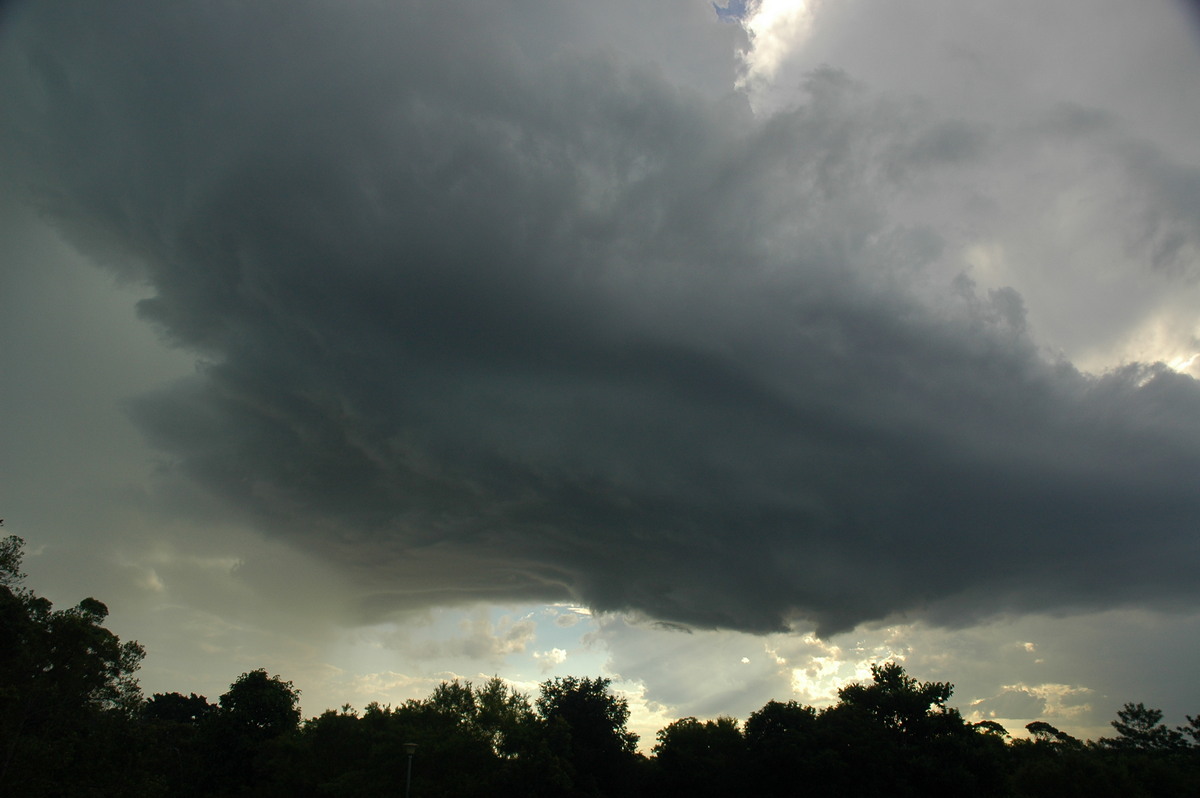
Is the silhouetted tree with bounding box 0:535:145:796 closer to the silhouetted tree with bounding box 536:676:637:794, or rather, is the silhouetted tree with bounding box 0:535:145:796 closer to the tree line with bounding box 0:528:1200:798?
the tree line with bounding box 0:528:1200:798

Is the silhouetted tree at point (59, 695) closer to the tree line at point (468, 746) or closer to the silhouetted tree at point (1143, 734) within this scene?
the tree line at point (468, 746)

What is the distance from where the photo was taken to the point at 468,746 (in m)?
56.2

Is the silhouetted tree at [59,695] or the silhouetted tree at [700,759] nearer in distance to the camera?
the silhouetted tree at [59,695]

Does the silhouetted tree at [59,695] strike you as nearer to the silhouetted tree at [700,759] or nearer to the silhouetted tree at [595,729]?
the silhouetted tree at [595,729]

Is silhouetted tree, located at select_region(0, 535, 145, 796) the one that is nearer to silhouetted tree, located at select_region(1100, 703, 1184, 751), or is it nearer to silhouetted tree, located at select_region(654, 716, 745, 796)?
silhouetted tree, located at select_region(654, 716, 745, 796)

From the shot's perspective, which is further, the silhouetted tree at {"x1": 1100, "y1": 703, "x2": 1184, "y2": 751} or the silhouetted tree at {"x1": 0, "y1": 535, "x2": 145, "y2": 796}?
the silhouetted tree at {"x1": 1100, "y1": 703, "x2": 1184, "y2": 751}

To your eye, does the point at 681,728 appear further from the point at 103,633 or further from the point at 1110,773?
the point at 103,633

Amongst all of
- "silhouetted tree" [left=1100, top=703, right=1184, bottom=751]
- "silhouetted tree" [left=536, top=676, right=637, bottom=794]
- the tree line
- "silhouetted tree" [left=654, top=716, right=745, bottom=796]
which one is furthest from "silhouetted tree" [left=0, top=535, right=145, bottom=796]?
"silhouetted tree" [left=1100, top=703, right=1184, bottom=751]

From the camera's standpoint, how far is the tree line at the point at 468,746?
35.6 m

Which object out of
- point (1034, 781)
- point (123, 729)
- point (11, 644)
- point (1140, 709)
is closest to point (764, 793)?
point (1034, 781)

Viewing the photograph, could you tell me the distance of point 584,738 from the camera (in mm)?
68562

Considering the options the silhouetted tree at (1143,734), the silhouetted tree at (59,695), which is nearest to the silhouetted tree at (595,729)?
the silhouetted tree at (59,695)

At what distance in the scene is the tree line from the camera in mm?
35562

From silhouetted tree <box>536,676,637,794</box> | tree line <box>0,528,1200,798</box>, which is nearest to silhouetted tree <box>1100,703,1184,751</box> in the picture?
tree line <box>0,528,1200,798</box>
